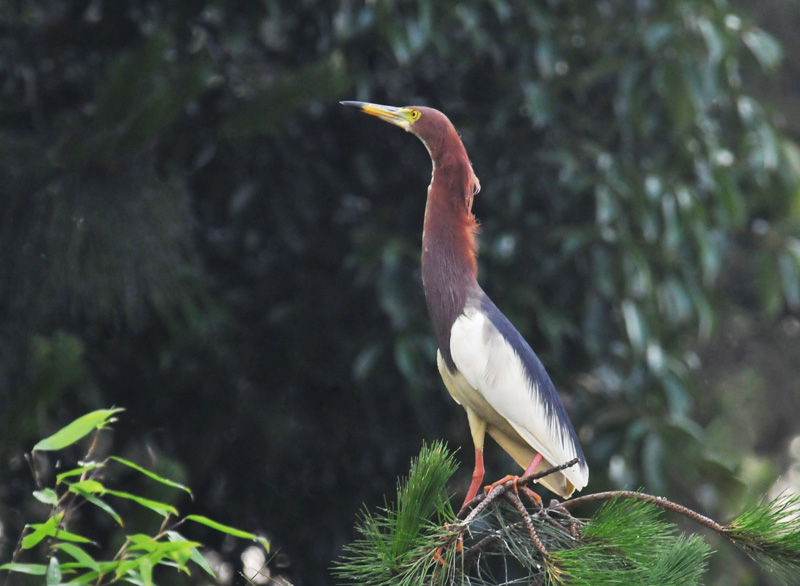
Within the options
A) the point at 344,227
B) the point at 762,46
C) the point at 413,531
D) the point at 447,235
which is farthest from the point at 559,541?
the point at 762,46

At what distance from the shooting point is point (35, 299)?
2.52 meters

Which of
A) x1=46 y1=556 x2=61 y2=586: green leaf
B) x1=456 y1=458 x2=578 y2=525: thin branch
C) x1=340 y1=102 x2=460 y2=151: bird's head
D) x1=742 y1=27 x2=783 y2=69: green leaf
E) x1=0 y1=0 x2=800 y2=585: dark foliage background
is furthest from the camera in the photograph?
x1=742 y1=27 x2=783 y2=69: green leaf

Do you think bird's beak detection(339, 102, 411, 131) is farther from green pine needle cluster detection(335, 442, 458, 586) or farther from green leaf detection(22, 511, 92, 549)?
green leaf detection(22, 511, 92, 549)

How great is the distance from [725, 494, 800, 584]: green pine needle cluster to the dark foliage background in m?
1.36

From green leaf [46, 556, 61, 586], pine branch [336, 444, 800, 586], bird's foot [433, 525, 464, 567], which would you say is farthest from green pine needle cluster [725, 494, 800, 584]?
green leaf [46, 556, 61, 586]

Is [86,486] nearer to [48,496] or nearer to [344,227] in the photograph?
[48,496]

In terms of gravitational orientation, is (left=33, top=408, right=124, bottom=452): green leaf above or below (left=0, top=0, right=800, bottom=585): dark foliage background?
above

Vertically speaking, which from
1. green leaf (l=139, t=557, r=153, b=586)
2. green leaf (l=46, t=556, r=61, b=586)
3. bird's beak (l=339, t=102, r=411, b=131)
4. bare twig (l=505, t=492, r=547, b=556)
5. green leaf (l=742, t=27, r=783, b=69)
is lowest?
green leaf (l=742, t=27, r=783, b=69)

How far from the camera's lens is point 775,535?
1281 mm

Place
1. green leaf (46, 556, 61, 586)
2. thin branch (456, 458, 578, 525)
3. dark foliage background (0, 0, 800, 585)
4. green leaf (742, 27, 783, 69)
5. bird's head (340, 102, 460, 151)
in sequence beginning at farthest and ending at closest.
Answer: green leaf (742, 27, 783, 69), dark foliage background (0, 0, 800, 585), bird's head (340, 102, 460, 151), thin branch (456, 458, 578, 525), green leaf (46, 556, 61, 586)

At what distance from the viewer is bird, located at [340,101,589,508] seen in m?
1.75

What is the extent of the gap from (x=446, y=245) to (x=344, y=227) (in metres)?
1.34

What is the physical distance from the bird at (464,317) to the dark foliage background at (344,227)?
796 millimetres

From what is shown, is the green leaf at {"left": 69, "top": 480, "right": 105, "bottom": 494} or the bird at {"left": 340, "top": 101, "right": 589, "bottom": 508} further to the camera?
the bird at {"left": 340, "top": 101, "right": 589, "bottom": 508}
